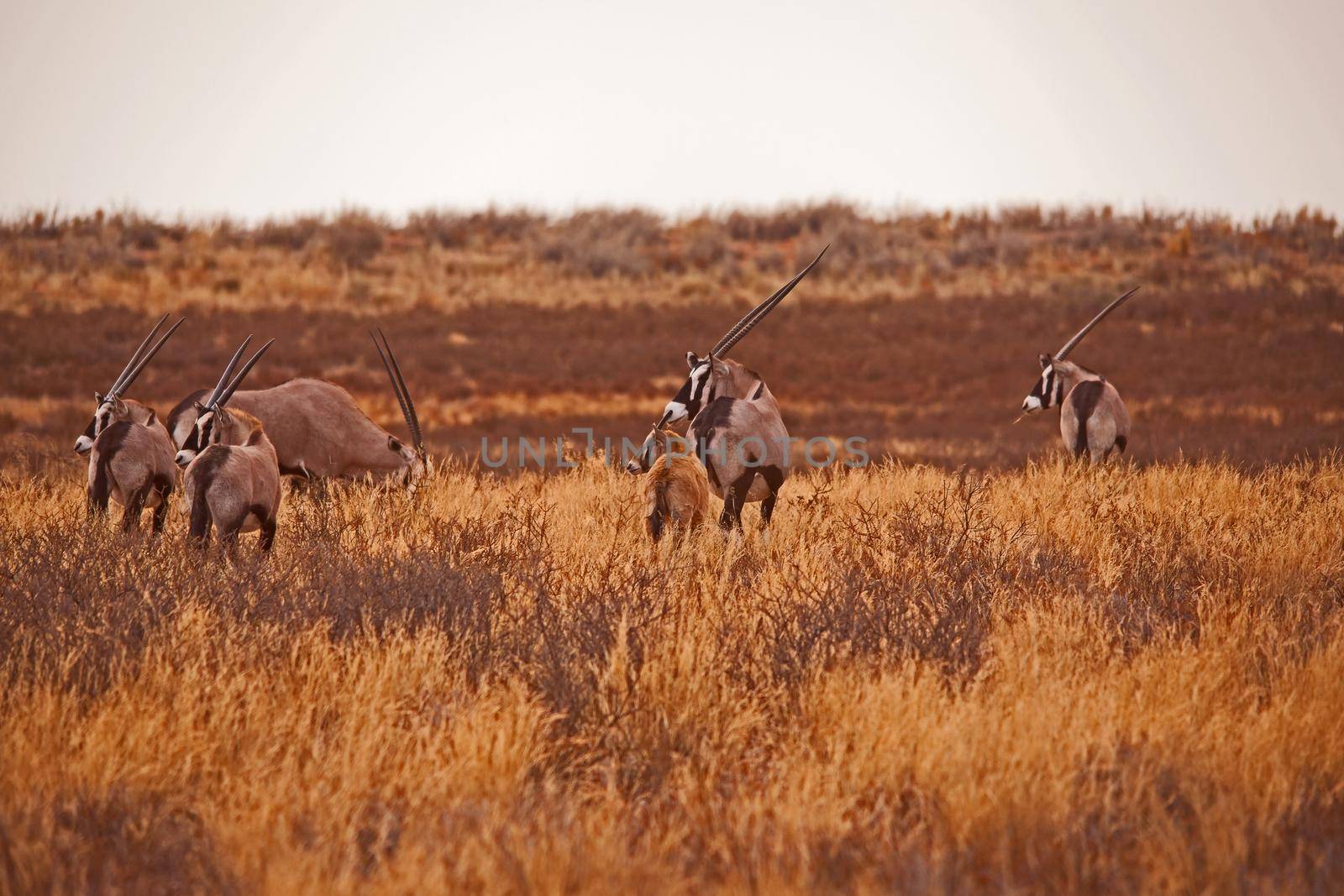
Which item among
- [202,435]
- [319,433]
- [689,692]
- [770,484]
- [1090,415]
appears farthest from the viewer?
[1090,415]

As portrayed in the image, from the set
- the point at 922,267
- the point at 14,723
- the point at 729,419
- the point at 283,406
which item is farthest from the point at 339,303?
the point at 14,723

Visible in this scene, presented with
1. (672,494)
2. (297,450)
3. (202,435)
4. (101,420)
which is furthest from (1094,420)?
(101,420)

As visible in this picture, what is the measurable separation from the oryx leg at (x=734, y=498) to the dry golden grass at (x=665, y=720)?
2.57 ft

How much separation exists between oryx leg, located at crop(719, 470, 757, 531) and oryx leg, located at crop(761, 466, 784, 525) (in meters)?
0.18

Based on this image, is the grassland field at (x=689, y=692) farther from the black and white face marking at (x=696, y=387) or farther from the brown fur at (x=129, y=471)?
the black and white face marking at (x=696, y=387)

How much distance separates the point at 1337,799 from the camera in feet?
12.1

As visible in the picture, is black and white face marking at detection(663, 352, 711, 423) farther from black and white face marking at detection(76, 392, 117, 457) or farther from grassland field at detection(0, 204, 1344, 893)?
black and white face marking at detection(76, 392, 117, 457)

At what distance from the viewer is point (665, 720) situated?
4113 mm

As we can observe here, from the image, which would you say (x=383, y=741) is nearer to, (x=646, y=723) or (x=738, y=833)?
(x=646, y=723)

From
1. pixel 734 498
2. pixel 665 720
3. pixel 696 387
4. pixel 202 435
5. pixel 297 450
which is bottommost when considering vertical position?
pixel 665 720

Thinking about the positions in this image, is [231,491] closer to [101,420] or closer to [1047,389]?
[101,420]

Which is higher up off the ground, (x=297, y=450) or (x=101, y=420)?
(x=101, y=420)

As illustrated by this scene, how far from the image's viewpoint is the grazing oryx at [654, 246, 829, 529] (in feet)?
25.6

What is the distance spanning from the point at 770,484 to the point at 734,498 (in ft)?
1.47
